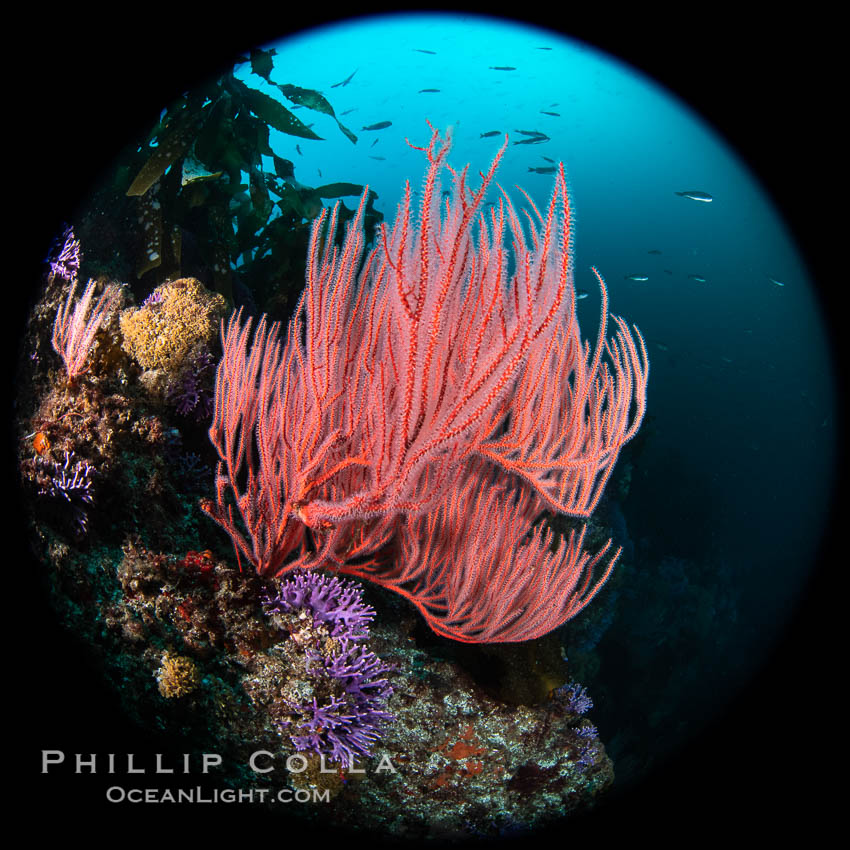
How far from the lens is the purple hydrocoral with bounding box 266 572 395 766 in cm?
192

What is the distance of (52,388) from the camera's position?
235 cm

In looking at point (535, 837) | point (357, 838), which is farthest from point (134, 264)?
point (535, 837)

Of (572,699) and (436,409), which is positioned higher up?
(436,409)

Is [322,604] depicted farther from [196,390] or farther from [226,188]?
[226,188]

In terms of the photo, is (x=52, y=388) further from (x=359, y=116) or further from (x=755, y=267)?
(x=755, y=267)

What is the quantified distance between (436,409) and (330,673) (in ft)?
4.74

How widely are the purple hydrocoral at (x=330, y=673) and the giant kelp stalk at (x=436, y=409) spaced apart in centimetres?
19

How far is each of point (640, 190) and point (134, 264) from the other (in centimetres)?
2940

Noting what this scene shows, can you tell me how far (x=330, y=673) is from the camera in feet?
6.34

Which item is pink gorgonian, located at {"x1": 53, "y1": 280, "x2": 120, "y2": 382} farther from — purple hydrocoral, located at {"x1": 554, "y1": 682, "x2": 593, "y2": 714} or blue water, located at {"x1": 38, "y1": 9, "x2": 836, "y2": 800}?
blue water, located at {"x1": 38, "y1": 9, "x2": 836, "y2": 800}

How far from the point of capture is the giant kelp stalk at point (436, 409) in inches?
53.5

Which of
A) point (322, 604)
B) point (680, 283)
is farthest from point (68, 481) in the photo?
point (680, 283)

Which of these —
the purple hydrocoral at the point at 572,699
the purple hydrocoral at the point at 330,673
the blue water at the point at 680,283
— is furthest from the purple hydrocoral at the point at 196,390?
the blue water at the point at 680,283

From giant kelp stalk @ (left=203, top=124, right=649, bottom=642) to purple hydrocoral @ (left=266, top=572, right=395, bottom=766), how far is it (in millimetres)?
187
